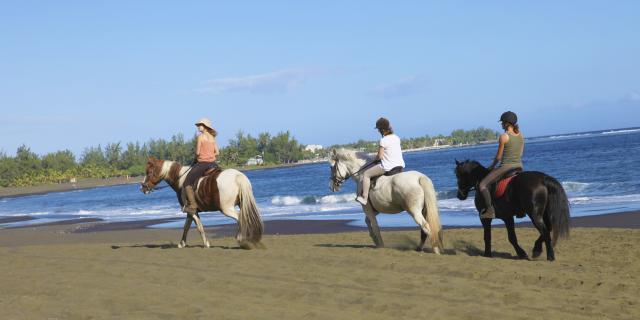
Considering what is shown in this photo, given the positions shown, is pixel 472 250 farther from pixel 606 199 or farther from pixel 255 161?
pixel 255 161

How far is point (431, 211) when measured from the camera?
10961 millimetres

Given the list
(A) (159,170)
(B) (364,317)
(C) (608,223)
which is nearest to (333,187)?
(A) (159,170)

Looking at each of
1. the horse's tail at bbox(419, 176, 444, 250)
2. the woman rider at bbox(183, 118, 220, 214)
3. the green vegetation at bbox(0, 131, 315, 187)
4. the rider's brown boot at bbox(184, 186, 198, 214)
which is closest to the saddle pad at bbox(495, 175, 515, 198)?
the horse's tail at bbox(419, 176, 444, 250)

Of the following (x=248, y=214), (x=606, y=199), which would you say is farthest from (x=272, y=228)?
(x=606, y=199)

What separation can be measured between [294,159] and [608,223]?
167 meters

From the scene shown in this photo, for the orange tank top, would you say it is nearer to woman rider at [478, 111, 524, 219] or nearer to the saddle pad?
woman rider at [478, 111, 524, 219]

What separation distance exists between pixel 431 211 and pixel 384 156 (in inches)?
49.2

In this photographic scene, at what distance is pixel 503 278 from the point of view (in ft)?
27.9

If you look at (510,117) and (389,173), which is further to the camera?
(389,173)

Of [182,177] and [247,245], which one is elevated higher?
[182,177]

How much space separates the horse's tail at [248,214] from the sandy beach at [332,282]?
0.39m

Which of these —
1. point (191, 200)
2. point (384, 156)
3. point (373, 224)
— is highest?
point (384, 156)

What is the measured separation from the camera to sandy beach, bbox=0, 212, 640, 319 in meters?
6.93

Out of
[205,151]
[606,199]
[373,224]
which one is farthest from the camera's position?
[606,199]
